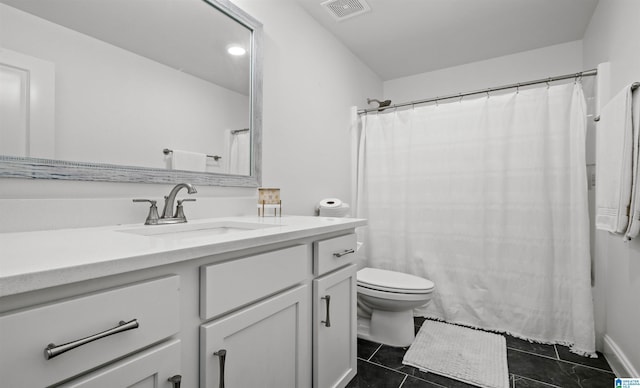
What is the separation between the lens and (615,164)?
1.46m

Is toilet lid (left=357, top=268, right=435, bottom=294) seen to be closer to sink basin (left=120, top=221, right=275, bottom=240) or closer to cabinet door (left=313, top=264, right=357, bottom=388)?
cabinet door (left=313, top=264, right=357, bottom=388)

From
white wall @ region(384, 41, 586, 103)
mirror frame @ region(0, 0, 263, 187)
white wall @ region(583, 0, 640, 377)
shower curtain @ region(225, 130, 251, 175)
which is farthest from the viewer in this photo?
white wall @ region(384, 41, 586, 103)

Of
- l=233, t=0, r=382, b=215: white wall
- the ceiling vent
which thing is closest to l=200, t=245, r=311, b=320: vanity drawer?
l=233, t=0, r=382, b=215: white wall

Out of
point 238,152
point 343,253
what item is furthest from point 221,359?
point 238,152

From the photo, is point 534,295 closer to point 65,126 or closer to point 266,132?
point 266,132

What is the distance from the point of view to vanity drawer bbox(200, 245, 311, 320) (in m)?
0.78

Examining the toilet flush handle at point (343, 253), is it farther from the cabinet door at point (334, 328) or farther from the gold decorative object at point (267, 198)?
the gold decorative object at point (267, 198)

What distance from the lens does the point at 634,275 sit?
145cm

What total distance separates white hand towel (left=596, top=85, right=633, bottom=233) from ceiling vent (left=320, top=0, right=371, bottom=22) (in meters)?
1.49

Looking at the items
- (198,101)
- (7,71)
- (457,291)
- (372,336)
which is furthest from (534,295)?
(7,71)

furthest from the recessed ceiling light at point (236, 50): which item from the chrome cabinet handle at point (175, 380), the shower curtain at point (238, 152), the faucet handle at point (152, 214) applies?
the chrome cabinet handle at point (175, 380)

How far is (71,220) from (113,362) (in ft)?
2.04

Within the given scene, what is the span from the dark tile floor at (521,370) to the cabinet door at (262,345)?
622 mm

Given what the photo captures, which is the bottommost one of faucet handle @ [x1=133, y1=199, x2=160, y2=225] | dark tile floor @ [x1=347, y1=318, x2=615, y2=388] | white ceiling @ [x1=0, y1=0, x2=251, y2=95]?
dark tile floor @ [x1=347, y1=318, x2=615, y2=388]
